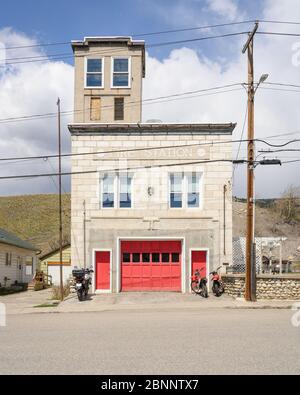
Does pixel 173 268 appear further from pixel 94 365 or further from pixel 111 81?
pixel 94 365

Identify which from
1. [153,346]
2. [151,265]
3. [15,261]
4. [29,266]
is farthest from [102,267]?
[29,266]

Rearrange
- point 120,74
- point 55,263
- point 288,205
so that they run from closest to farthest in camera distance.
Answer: point 120,74
point 55,263
point 288,205

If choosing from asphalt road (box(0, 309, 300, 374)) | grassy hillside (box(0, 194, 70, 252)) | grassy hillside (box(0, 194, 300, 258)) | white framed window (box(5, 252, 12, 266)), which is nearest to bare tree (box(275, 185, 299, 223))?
grassy hillside (box(0, 194, 300, 258))

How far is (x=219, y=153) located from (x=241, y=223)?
3578cm

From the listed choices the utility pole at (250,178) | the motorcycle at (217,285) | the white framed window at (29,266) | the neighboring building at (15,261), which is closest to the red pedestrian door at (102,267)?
the motorcycle at (217,285)

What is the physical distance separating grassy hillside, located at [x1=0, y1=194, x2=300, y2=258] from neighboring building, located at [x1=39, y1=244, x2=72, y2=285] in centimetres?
272

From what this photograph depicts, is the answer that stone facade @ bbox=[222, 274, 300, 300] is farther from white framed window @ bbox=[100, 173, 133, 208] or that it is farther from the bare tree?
the bare tree

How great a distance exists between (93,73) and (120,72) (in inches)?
61.5

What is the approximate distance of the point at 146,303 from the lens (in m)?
21.6

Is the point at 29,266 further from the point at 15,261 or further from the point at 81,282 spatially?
the point at 81,282

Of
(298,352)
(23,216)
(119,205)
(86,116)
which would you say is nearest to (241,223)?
(86,116)

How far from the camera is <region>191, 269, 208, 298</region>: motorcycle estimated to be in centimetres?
2286

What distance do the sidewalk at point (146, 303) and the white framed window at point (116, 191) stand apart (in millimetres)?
4304

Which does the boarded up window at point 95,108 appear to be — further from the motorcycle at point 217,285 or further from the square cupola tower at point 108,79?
the motorcycle at point 217,285
